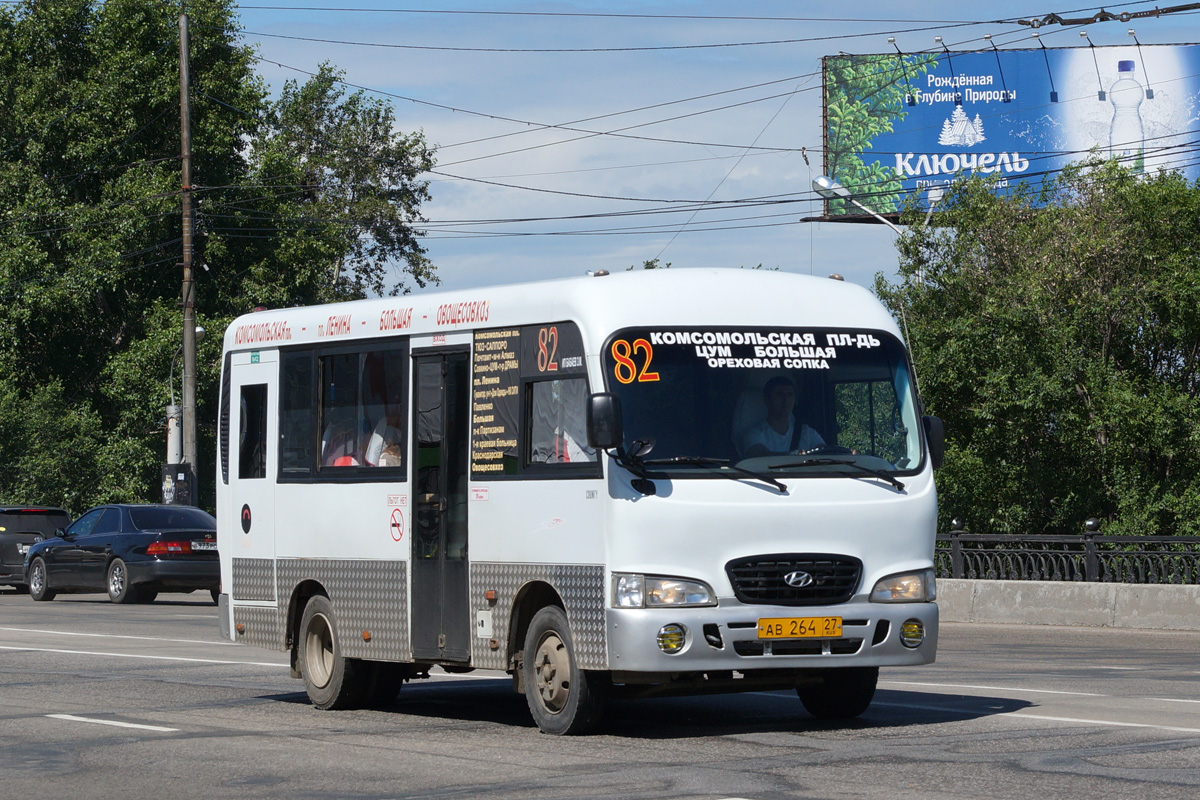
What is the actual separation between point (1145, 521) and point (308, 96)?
4346 cm

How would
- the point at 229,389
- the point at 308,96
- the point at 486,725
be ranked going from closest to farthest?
the point at 486,725 → the point at 229,389 → the point at 308,96

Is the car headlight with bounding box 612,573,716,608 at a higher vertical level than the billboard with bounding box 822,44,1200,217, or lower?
lower

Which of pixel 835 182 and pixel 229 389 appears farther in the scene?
pixel 835 182

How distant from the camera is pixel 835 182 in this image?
2226 inches

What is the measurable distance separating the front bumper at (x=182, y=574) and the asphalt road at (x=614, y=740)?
1104 cm

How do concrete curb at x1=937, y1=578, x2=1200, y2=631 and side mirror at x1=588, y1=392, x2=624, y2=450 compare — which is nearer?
side mirror at x1=588, y1=392, x2=624, y2=450

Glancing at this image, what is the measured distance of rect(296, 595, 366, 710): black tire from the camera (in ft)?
40.7

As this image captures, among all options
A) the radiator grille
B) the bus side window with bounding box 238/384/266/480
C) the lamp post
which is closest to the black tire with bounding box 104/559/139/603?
the lamp post

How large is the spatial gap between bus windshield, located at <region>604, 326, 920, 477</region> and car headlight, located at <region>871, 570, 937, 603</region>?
62cm

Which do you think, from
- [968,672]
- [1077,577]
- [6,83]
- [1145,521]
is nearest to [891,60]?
[6,83]

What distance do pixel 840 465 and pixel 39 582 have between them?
73.8ft

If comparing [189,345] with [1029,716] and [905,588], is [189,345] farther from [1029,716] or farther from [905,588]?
[905,588]

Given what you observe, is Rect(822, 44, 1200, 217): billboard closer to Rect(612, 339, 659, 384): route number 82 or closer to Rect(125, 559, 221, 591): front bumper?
Rect(125, 559, 221, 591): front bumper

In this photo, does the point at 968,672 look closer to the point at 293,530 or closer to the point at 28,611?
the point at 293,530
